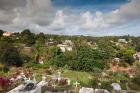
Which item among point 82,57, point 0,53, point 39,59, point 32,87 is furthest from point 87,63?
point 32,87

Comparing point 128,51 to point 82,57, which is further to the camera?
point 128,51

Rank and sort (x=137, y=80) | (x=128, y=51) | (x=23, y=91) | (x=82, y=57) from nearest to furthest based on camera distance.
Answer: (x=23, y=91) → (x=137, y=80) → (x=82, y=57) → (x=128, y=51)

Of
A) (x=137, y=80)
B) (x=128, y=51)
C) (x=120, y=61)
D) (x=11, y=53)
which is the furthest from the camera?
(x=128, y=51)

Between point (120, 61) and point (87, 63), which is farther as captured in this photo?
point (120, 61)

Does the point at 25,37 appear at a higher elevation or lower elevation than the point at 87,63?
higher

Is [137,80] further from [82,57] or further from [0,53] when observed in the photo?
[0,53]

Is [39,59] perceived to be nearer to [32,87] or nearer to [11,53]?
[11,53]

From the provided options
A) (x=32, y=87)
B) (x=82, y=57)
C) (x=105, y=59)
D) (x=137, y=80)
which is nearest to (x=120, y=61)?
(x=105, y=59)

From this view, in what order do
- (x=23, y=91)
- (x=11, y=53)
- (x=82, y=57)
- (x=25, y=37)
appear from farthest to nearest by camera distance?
(x=25, y=37) → (x=82, y=57) → (x=11, y=53) → (x=23, y=91)

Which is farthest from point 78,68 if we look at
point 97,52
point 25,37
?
point 25,37

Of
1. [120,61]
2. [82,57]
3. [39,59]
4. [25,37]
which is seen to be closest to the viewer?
[82,57]
